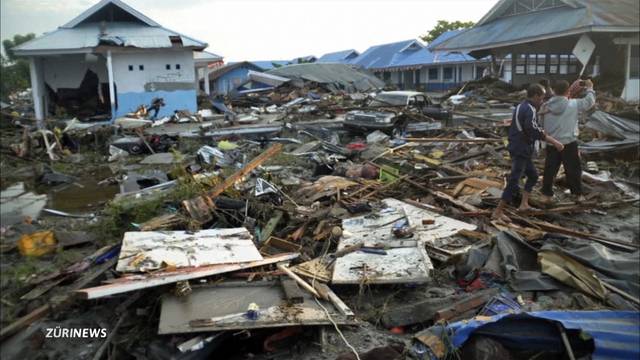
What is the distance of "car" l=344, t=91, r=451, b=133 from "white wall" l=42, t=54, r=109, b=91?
501 inches

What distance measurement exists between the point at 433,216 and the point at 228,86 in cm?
3719

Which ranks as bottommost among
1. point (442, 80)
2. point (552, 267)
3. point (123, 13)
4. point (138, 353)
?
point (138, 353)

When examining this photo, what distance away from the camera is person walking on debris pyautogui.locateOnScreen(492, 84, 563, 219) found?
625 centimetres

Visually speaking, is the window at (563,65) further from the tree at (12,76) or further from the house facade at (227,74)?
the tree at (12,76)

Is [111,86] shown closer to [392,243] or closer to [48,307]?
[48,307]

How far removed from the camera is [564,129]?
268 inches

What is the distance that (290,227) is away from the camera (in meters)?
6.39

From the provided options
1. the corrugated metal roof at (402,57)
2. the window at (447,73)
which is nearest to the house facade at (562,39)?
the corrugated metal roof at (402,57)

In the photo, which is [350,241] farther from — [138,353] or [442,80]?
[442,80]

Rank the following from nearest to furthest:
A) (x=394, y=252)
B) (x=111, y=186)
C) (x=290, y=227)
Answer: (x=394, y=252), (x=290, y=227), (x=111, y=186)

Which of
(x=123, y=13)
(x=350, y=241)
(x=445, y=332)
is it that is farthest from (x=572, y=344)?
(x=123, y=13)

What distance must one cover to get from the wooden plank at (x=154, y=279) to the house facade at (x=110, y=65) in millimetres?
16763

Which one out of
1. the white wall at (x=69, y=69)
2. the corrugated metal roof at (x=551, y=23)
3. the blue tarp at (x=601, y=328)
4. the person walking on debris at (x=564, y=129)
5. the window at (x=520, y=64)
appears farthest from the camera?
the window at (x=520, y=64)

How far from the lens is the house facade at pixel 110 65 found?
19422 millimetres
